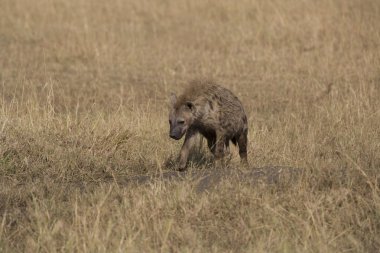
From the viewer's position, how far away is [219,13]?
15.4m

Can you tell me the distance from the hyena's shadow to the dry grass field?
0.11ft

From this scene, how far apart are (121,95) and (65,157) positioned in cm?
380

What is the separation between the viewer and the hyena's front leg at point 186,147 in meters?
→ 7.17

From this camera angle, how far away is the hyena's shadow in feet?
24.8

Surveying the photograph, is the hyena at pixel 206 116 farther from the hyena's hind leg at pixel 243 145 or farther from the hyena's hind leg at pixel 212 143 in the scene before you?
the hyena's hind leg at pixel 243 145

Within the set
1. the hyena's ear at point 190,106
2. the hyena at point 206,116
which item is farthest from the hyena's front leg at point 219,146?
the hyena's ear at point 190,106

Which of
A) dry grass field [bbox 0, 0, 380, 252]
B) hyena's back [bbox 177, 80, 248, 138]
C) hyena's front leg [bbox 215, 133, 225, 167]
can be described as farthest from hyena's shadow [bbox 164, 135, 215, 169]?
hyena's back [bbox 177, 80, 248, 138]

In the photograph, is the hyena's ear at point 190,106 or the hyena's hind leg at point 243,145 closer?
the hyena's ear at point 190,106

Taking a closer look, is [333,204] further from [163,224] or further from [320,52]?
[320,52]

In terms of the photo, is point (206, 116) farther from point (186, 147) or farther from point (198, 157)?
point (198, 157)

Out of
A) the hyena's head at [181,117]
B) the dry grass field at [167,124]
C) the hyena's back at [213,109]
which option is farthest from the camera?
the hyena's back at [213,109]

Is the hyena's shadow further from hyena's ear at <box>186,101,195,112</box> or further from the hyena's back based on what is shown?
hyena's ear at <box>186,101,195,112</box>

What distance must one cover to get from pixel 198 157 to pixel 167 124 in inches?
35.9

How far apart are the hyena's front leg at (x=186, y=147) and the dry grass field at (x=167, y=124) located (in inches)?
3.0
